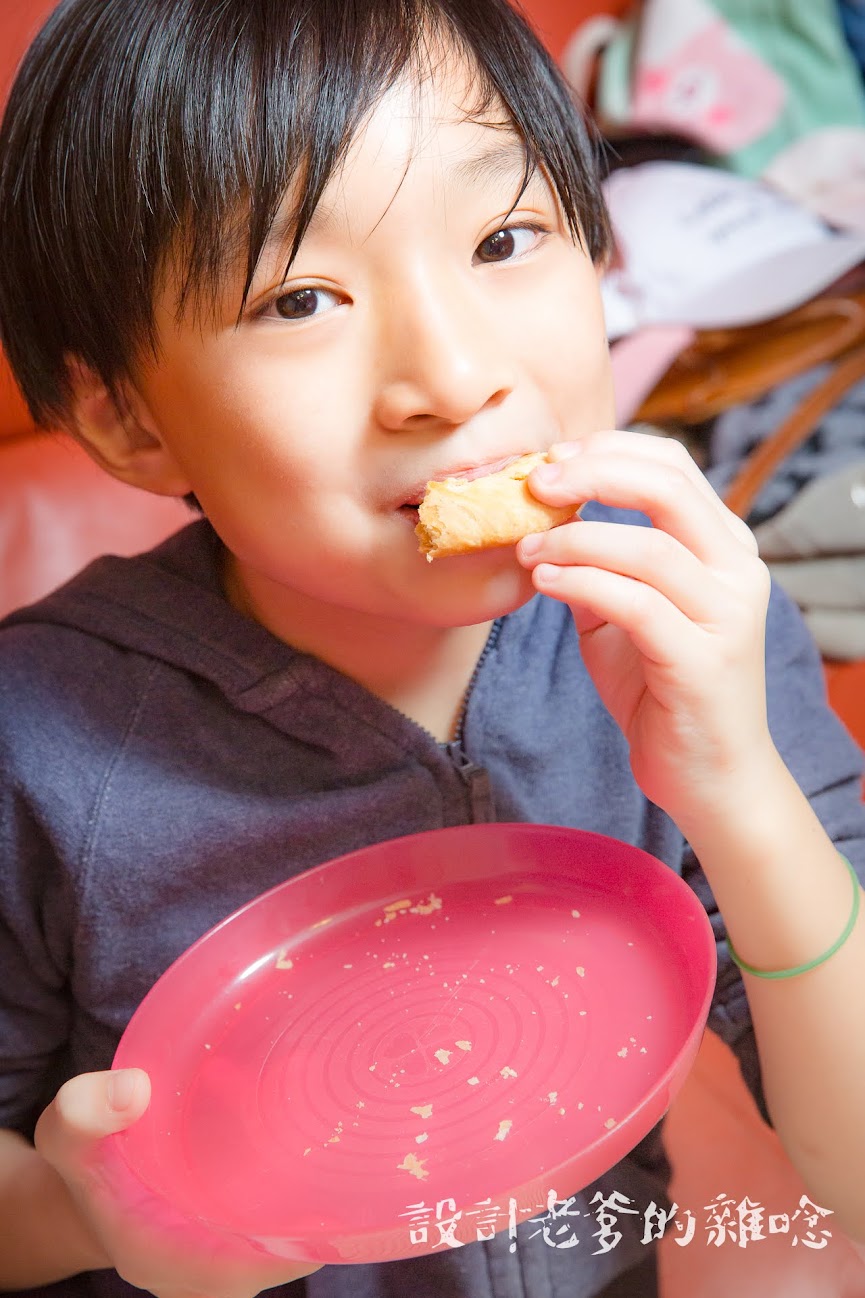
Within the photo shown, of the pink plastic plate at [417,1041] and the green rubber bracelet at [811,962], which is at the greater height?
the pink plastic plate at [417,1041]

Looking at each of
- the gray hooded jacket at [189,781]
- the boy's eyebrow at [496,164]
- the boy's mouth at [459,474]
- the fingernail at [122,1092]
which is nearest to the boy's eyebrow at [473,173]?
the boy's eyebrow at [496,164]

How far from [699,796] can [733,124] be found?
1446 millimetres

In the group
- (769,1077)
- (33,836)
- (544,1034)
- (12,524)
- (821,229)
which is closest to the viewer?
(544,1034)

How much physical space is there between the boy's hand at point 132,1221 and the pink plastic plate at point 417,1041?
0.5 inches

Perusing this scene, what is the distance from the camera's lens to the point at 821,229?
5.65 feet

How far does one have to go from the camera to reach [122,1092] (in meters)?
0.60

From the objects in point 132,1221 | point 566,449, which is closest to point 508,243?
point 566,449

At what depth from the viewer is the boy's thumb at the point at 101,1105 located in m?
0.60

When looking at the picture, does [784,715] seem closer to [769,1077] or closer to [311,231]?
[769,1077]

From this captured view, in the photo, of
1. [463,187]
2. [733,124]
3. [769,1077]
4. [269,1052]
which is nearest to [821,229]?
[733,124]

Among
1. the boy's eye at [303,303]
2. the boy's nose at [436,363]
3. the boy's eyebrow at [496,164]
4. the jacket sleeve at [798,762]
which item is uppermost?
the boy's eyebrow at [496,164]

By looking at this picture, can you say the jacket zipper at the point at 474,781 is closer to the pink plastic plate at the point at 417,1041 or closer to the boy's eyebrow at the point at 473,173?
the pink plastic plate at the point at 417,1041

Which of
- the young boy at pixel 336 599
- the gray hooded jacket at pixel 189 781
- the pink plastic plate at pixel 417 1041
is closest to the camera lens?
the pink plastic plate at pixel 417 1041

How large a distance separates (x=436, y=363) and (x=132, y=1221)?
0.44 metres
